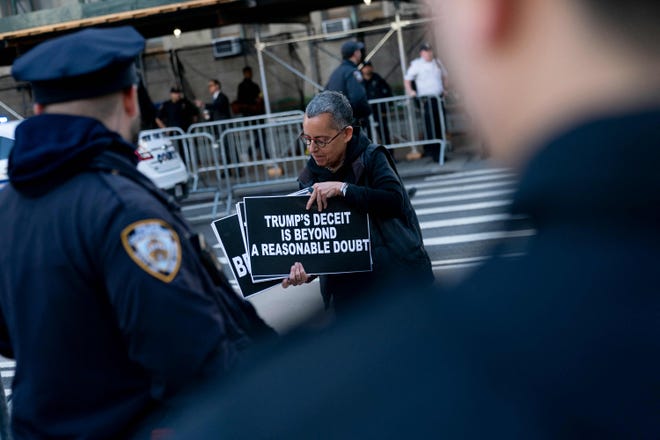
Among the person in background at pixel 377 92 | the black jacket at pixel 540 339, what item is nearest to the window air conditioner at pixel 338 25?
the person in background at pixel 377 92

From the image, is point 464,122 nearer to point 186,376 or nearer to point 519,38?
point 519,38

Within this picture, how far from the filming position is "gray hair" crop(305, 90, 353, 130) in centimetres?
474

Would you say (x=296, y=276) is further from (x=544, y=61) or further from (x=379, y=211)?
(x=544, y=61)

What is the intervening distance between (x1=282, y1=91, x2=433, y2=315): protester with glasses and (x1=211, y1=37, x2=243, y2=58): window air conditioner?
17.0 m

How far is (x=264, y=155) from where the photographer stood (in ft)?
50.5

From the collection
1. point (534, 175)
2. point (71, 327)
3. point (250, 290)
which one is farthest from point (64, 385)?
point (250, 290)

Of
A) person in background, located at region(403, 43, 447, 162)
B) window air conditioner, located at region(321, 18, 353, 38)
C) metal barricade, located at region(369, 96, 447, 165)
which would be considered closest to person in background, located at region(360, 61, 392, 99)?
metal barricade, located at region(369, 96, 447, 165)

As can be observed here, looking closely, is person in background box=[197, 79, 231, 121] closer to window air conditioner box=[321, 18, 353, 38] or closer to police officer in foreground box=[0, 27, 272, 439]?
window air conditioner box=[321, 18, 353, 38]

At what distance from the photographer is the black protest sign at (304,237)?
464 cm

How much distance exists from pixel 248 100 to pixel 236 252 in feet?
51.4

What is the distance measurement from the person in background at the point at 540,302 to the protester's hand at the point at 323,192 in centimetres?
357

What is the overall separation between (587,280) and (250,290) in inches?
154

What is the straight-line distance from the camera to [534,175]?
37.4 inches

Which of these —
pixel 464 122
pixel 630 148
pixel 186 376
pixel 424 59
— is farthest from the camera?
pixel 424 59
